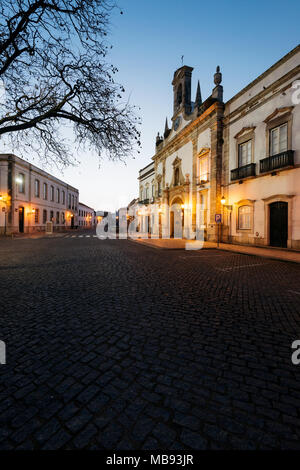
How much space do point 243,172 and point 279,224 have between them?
4236 millimetres

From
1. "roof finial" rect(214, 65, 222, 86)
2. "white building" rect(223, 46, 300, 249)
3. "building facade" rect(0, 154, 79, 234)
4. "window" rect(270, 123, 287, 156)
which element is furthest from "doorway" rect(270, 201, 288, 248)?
"building facade" rect(0, 154, 79, 234)

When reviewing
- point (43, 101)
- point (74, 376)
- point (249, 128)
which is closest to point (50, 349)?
point (74, 376)

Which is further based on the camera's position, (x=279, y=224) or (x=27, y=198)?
(x=27, y=198)

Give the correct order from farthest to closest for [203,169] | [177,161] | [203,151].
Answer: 1. [177,161]
2. [203,169]
3. [203,151]

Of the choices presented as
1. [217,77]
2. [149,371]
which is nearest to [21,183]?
[217,77]

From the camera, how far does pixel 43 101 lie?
764 cm

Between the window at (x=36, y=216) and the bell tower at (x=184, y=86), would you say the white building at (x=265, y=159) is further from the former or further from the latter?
the window at (x=36, y=216)

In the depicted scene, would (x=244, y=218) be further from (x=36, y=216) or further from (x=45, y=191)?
(x=45, y=191)

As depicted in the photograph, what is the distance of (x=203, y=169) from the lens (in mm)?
19016

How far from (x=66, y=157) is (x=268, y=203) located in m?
11.5

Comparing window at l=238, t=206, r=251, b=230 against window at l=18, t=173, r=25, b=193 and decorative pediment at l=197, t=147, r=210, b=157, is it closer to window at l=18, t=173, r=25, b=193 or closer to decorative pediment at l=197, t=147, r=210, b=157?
decorative pediment at l=197, t=147, r=210, b=157

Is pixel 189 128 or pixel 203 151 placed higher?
pixel 189 128

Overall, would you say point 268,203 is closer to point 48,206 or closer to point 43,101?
point 43,101

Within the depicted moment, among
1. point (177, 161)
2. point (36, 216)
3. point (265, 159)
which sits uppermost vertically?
point (177, 161)
